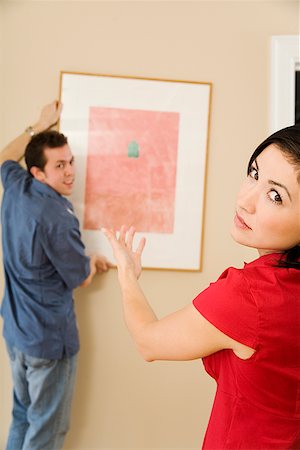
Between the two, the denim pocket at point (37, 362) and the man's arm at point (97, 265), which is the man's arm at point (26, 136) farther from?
the denim pocket at point (37, 362)

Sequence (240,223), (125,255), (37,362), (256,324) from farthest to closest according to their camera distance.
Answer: (37,362) < (125,255) < (240,223) < (256,324)

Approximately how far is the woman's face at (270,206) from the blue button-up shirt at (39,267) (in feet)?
3.33

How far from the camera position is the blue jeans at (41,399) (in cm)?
180

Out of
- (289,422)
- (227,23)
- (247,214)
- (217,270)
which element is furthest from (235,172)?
(289,422)

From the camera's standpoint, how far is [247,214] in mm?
899

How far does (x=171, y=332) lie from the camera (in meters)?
0.88

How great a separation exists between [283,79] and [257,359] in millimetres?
1454

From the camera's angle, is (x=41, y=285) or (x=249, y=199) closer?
(x=249, y=199)

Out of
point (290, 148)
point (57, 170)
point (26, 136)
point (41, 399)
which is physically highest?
point (26, 136)

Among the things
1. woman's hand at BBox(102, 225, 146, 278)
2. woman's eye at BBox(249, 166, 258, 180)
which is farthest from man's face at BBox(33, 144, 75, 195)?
woman's eye at BBox(249, 166, 258, 180)

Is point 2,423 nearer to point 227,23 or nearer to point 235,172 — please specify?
point 235,172

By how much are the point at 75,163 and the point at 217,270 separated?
2.44 feet

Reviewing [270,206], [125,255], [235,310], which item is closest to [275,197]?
[270,206]

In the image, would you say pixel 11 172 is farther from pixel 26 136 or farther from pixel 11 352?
pixel 11 352
